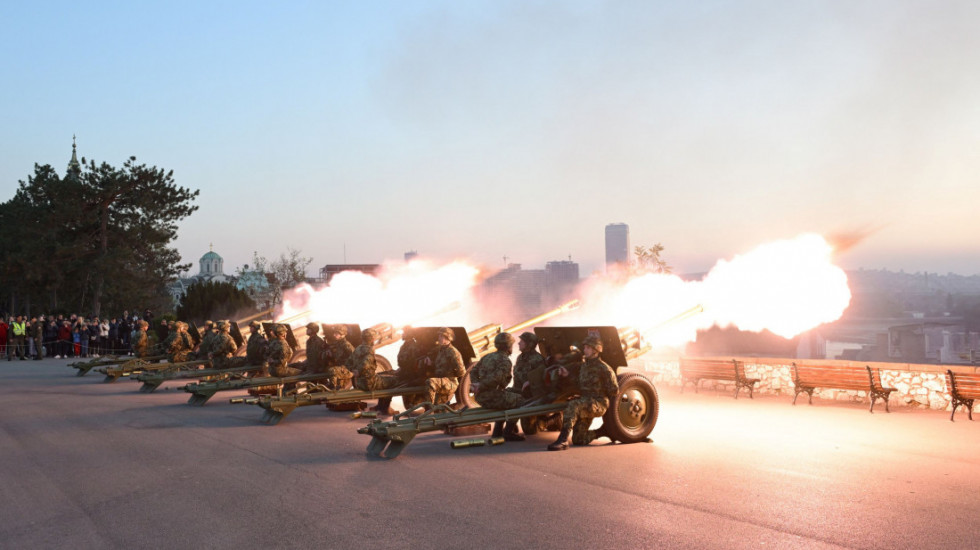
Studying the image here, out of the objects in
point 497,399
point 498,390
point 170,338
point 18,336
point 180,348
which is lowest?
point 497,399

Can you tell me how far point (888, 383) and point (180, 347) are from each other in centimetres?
1768

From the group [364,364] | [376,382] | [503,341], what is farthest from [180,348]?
[503,341]

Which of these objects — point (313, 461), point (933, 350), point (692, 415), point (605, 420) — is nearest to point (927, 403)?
point (692, 415)

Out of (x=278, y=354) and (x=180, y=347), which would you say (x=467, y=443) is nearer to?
(x=278, y=354)

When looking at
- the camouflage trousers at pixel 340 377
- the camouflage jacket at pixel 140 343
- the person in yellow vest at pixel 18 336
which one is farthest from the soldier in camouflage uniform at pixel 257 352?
the person in yellow vest at pixel 18 336

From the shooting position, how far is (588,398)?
10.3m

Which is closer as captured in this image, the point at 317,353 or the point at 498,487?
the point at 498,487

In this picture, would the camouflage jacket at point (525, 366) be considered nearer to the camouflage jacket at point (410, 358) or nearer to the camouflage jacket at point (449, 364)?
the camouflage jacket at point (449, 364)

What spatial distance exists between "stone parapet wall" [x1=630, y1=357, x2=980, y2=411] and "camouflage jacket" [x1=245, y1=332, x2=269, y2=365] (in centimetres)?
952

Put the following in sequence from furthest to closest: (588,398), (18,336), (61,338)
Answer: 1. (61,338)
2. (18,336)
3. (588,398)

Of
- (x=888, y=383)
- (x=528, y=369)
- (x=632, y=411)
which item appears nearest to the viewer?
(x=632, y=411)

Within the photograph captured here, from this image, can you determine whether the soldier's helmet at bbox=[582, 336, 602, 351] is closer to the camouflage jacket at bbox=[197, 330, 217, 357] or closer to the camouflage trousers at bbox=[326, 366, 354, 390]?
the camouflage trousers at bbox=[326, 366, 354, 390]

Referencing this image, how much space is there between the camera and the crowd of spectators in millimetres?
31750

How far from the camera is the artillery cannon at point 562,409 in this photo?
31.7ft
